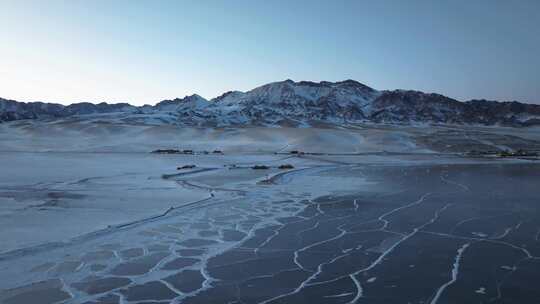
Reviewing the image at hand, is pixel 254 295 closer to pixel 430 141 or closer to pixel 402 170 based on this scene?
pixel 402 170

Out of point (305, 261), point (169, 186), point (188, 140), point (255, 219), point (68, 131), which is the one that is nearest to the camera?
point (305, 261)

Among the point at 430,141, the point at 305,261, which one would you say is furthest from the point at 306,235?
the point at 430,141

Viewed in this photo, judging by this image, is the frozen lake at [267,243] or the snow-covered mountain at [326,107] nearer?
the frozen lake at [267,243]

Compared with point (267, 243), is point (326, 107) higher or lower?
higher

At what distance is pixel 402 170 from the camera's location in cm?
2052

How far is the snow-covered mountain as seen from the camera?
9306 centimetres

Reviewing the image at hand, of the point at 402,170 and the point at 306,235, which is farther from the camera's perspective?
the point at 402,170

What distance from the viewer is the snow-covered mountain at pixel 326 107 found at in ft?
305

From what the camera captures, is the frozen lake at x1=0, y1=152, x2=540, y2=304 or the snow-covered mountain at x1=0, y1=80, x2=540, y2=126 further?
the snow-covered mountain at x1=0, y1=80, x2=540, y2=126

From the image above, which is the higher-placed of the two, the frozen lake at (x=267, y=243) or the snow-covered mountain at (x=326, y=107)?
the snow-covered mountain at (x=326, y=107)

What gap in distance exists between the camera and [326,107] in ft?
379

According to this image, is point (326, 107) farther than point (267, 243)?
Yes

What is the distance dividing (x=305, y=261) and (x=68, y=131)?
Result: 45278 millimetres

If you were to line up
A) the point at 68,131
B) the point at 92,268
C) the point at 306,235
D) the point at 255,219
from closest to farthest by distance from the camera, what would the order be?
the point at 92,268, the point at 306,235, the point at 255,219, the point at 68,131
